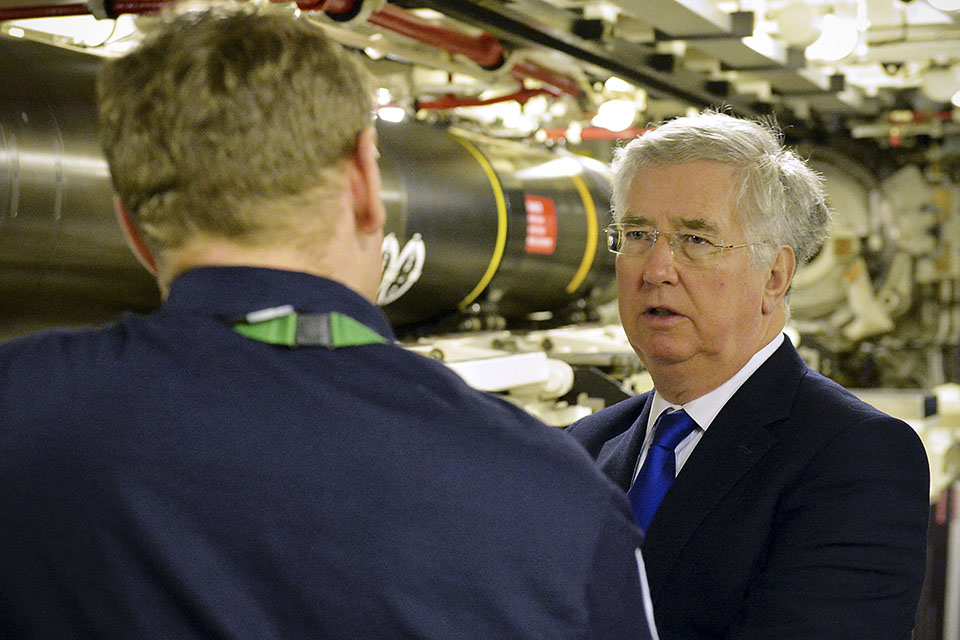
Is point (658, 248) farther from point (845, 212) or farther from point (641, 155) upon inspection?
point (845, 212)

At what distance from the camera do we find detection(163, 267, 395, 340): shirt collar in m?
0.83

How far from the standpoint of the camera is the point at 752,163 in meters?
1.57

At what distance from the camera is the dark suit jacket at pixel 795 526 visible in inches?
51.3

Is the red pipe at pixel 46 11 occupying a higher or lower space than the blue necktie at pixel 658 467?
higher

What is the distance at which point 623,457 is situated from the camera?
1657mm

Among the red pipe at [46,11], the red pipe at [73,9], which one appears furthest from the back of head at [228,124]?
the red pipe at [46,11]

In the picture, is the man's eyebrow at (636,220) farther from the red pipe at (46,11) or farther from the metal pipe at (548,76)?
the metal pipe at (548,76)

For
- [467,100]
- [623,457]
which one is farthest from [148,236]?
[467,100]

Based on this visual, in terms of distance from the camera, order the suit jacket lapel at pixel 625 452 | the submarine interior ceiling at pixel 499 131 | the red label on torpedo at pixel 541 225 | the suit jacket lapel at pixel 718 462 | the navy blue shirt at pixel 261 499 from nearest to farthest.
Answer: the navy blue shirt at pixel 261 499, the suit jacket lapel at pixel 718 462, the suit jacket lapel at pixel 625 452, the submarine interior ceiling at pixel 499 131, the red label on torpedo at pixel 541 225

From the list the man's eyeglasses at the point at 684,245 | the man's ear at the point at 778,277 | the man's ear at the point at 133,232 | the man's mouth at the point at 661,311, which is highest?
the man's ear at the point at 133,232

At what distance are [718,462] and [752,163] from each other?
→ 44cm

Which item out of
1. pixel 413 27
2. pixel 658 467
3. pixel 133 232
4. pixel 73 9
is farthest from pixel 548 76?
pixel 133 232

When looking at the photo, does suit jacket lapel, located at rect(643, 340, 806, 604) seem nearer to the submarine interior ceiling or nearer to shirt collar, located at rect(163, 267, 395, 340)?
shirt collar, located at rect(163, 267, 395, 340)

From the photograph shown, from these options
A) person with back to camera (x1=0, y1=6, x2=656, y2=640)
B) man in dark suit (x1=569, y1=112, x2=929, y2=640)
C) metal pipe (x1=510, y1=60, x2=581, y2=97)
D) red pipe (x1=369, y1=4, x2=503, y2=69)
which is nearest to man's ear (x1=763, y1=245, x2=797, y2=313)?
man in dark suit (x1=569, y1=112, x2=929, y2=640)
